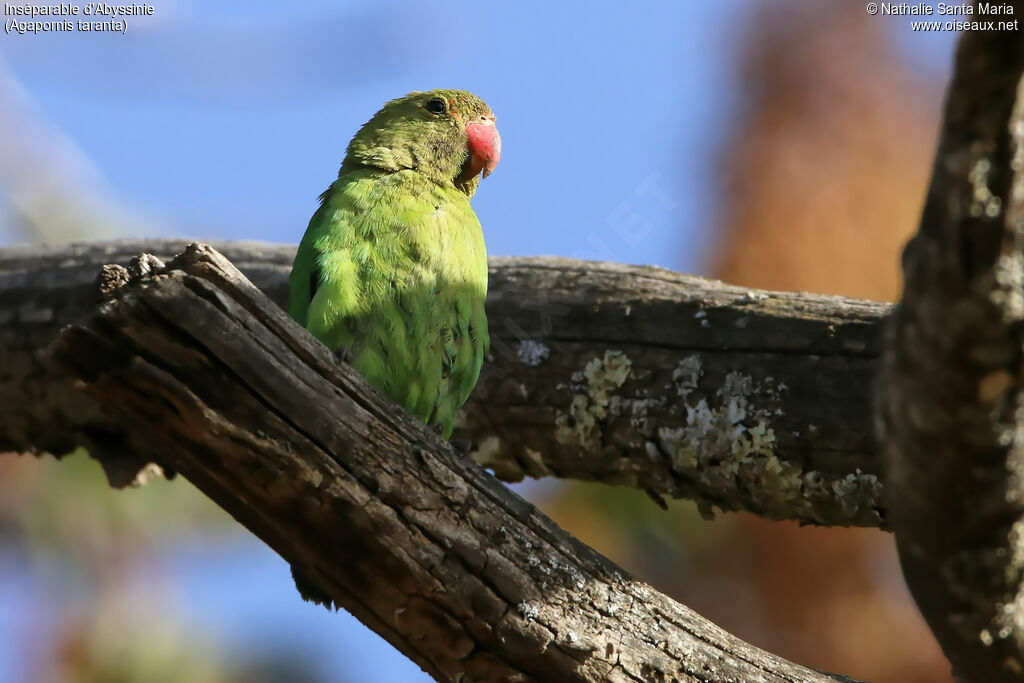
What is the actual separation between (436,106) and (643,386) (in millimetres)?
1498

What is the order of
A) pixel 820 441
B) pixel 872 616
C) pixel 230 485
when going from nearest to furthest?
pixel 230 485 < pixel 820 441 < pixel 872 616

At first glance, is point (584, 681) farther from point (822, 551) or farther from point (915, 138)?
point (915, 138)

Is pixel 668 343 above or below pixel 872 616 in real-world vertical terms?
above

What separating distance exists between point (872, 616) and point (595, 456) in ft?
11.0

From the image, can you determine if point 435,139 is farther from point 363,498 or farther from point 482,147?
point 363,498

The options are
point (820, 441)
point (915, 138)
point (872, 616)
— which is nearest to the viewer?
point (820, 441)

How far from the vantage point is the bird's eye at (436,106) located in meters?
4.09

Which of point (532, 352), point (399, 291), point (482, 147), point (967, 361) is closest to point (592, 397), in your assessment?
point (532, 352)

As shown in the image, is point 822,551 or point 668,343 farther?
point 822,551

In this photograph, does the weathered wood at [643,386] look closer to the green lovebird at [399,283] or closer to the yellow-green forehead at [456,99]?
the green lovebird at [399,283]

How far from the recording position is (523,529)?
7.42 feet

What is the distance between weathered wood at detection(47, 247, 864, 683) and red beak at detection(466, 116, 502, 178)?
6.39 feet

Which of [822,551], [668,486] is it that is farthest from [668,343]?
[822,551]

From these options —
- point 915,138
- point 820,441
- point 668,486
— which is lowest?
point 668,486
